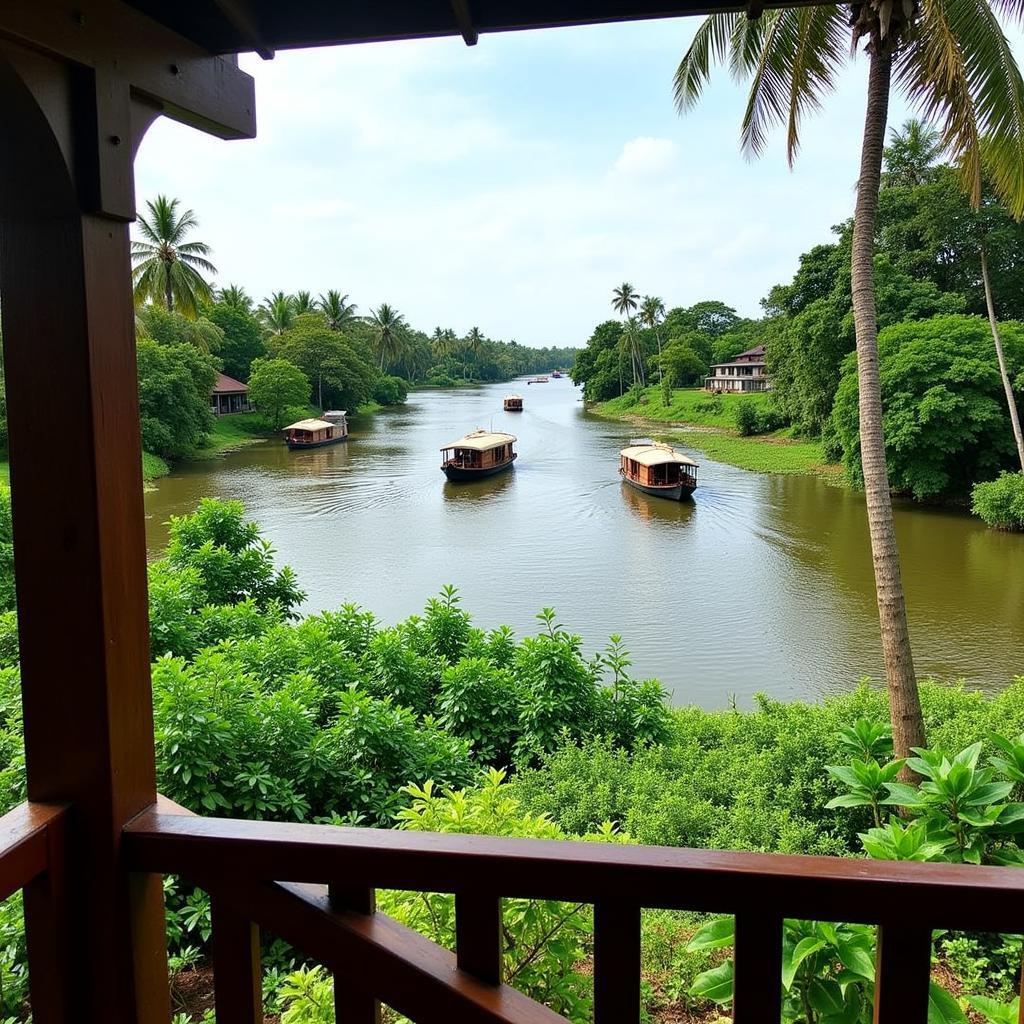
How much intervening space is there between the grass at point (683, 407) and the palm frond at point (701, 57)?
30.4 m

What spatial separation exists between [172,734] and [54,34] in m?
3.03

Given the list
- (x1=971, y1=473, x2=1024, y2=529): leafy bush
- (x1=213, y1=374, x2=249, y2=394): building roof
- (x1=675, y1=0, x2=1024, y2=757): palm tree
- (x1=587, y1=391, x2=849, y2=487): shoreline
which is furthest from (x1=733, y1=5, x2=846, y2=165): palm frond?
(x1=213, y1=374, x2=249, y2=394): building roof

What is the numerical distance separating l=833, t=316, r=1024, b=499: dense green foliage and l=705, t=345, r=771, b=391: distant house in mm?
30724

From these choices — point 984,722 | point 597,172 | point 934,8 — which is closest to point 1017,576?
point 984,722

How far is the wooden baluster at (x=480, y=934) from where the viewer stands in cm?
106

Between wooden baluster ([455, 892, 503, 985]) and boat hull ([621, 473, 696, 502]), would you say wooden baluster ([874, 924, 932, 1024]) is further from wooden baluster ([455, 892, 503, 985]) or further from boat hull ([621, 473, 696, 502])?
boat hull ([621, 473, 696, 502])

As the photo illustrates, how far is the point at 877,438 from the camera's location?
6.82 meters

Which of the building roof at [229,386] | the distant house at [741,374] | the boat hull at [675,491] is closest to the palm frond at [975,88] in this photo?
the boat hull at [675,491]

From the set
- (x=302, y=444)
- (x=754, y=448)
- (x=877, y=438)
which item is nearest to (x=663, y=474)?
(x=754, y=448)

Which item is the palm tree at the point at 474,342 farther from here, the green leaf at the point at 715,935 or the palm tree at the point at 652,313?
the green leaf at the point at 715,935

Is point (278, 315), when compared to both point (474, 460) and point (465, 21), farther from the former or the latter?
point (465, 21)

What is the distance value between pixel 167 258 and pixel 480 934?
37299 millimetres

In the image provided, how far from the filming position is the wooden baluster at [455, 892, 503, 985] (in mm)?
1059

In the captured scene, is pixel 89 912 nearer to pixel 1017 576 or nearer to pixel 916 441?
pixel 1017 576
